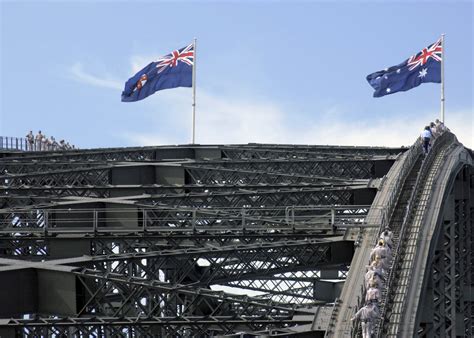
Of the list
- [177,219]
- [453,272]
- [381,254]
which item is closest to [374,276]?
[381,254]

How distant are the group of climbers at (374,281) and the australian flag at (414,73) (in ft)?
143

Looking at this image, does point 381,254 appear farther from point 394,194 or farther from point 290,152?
point 290,152

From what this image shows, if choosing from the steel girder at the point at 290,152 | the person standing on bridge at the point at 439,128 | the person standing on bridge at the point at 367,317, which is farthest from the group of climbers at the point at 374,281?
the steel girder at the point at 290,152

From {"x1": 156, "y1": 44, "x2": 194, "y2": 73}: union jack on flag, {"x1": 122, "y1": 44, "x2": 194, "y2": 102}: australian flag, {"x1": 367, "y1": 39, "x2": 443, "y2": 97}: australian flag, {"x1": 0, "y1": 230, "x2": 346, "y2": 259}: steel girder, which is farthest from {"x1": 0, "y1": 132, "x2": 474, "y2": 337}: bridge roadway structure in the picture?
{"x1": 156, "y1": 44, "x2": 194, "y2": 73}: union jack on flag

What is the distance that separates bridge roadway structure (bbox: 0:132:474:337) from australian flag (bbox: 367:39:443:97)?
20.3 ft

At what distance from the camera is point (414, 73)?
88000mm

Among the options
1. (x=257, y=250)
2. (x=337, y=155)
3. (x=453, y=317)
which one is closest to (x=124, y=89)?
(x=337, y=155)

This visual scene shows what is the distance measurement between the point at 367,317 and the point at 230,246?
1163 centimetres

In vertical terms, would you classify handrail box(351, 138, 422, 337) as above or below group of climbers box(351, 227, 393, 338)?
above

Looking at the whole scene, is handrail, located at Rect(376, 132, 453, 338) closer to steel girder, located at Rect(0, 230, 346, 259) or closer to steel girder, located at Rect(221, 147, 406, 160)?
steel girder, located at Rect(0, 230, 346, 259)

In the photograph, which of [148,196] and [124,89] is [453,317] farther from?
[124,89]

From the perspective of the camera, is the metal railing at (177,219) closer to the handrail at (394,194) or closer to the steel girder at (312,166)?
the handrail at (394,194)

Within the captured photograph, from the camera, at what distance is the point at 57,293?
41531 mm

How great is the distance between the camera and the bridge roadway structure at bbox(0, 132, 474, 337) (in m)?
38.8
